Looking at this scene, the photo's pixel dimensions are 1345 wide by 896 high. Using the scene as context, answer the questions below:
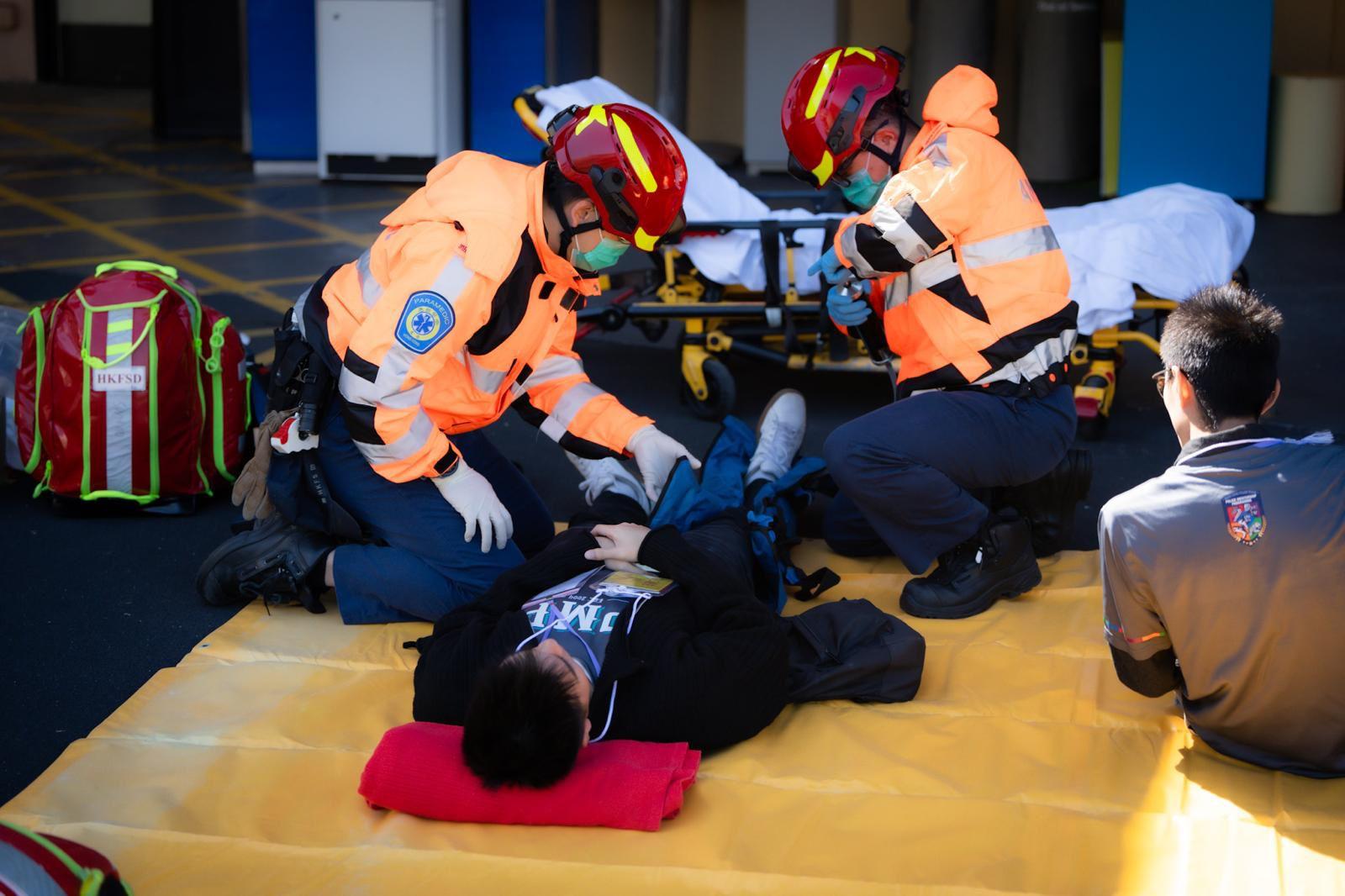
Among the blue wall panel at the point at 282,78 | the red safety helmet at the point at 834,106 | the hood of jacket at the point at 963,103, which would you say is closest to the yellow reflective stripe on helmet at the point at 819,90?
the red safety helmet at the point at 834,106

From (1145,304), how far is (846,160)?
77.8 inches

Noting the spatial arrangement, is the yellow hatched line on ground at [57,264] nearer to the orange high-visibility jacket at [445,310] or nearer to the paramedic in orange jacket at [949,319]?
the orange high-visibility jacket at [445,310]

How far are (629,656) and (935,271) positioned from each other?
5.12 ft

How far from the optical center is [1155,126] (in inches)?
390

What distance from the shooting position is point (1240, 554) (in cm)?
281

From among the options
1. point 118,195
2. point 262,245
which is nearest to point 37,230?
point 118,195

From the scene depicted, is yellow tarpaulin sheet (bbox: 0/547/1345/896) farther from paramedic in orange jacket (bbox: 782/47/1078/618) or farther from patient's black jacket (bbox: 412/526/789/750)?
paramedic in orange jacket (bbox: 782/47/1078/618)

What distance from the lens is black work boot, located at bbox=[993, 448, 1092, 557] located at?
4215 millimetres

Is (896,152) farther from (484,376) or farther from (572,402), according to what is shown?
(484,376)

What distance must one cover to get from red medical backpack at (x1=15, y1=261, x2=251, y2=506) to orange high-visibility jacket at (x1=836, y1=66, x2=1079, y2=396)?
2.12m

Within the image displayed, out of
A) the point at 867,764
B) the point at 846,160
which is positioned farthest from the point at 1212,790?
the point at 846,160

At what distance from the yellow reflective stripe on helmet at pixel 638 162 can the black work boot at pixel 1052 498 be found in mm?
1525

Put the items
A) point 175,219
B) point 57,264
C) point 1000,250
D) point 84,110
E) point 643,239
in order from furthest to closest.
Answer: point 84,110 → point 175,219 → point 57,264 → point 1000,250 → point 643,239

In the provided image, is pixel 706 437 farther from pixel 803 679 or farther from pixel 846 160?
pixel 803 679
